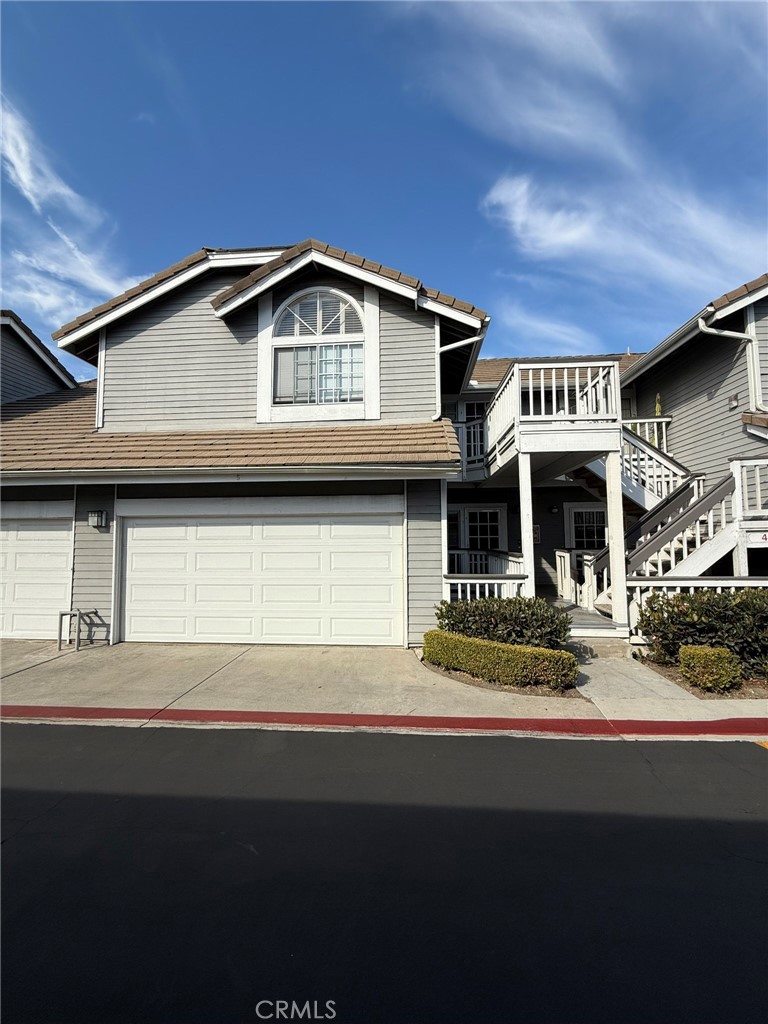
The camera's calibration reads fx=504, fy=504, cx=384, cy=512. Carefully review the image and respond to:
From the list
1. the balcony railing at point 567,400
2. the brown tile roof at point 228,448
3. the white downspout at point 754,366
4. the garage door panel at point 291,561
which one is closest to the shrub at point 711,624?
the balcony railing at point 567,400

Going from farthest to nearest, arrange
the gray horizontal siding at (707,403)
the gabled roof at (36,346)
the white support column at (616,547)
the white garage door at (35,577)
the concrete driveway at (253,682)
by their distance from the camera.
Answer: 1. the gabled roof at (36,346)
2. the gray horizontal siding at (707,403)
3. the white garage door at (35,577)
4. the white support column at (616,547)
5. the concrete driveway at (253,682)

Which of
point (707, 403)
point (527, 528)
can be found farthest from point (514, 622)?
point (707, 403)

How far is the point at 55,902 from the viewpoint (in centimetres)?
265

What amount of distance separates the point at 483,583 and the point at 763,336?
25.1 feet

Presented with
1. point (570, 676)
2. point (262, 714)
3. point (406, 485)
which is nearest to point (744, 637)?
point (570, 676)

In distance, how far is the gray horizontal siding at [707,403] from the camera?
400 inches

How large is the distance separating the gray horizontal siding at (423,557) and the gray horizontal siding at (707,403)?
612 cm

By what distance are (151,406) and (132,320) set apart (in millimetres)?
1808

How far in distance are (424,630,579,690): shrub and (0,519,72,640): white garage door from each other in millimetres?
7052

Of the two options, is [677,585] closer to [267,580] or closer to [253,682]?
[253,682]

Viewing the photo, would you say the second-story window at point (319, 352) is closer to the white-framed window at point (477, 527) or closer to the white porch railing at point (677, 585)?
the white-framed window at point (477, 527)

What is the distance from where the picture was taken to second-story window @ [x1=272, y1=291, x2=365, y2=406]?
9367mm

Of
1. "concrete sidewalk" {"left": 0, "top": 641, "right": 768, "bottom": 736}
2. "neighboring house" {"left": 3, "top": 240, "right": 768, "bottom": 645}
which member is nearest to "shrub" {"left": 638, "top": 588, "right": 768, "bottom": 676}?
"concrete sidewalk" {"left": 0, "top": 641, "right": 768, "bottom": 736}

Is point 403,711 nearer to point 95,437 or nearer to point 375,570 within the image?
point 375,570
